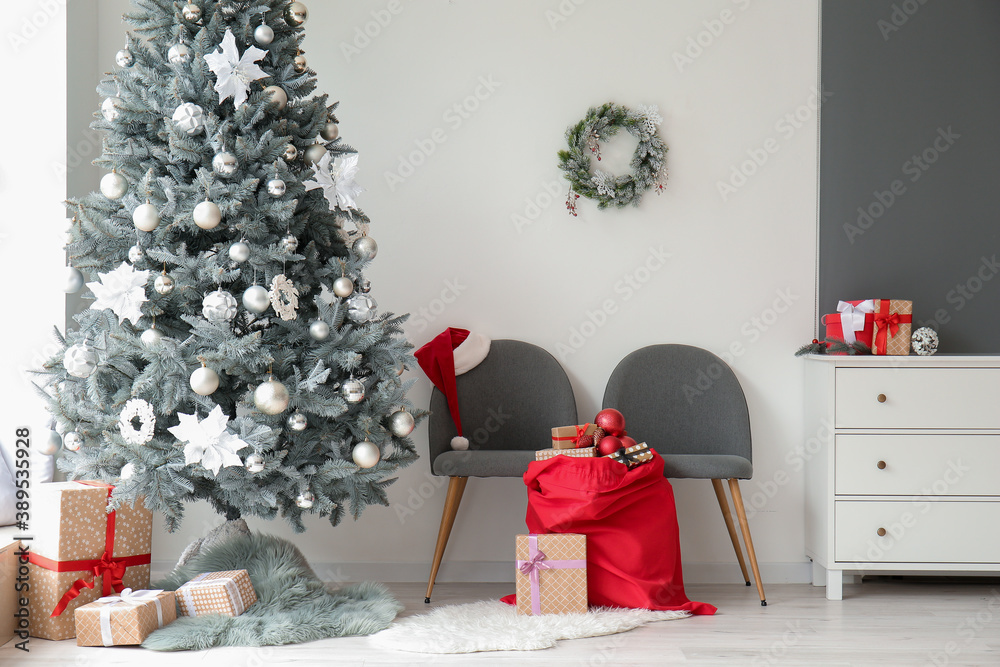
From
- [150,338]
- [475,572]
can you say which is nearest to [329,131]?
[150,338]

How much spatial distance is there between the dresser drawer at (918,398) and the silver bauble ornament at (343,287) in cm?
175

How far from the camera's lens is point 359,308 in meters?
2.26

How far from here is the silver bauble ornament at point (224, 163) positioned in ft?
6.95

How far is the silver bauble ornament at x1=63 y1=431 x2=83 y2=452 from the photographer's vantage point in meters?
2.11

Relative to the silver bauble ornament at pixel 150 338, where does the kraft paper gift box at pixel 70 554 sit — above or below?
below

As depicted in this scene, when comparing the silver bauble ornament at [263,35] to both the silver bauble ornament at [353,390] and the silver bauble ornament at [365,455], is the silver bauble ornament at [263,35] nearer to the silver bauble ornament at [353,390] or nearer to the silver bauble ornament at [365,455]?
the silver bauble ornament at [353,390]

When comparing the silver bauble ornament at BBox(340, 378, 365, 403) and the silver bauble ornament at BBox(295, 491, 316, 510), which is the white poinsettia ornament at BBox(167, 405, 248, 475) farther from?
the silver bauble ornament at BBox(340, 378, 365, 403)

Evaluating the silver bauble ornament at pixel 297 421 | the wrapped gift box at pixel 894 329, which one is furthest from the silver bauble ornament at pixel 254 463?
the wrapped gift box at pixel 894 329

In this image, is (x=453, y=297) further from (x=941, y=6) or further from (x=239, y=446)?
(x=941, y=6)

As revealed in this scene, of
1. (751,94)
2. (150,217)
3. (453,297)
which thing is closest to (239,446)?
(150,217)

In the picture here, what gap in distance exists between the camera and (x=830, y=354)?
2801 millimetres

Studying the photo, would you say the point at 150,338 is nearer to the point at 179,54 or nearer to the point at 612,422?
the point at 179,54

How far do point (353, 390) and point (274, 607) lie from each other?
2.32 ft

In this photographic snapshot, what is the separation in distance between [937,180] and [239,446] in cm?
279
